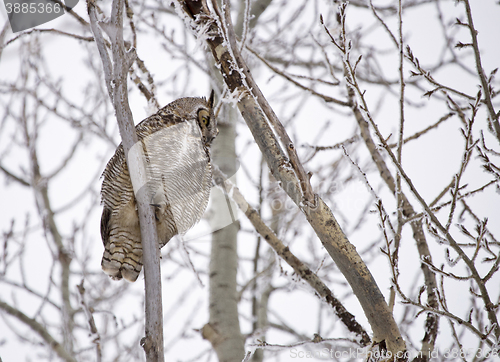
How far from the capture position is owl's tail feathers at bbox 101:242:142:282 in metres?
2.34

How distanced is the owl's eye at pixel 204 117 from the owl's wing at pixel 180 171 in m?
0.07

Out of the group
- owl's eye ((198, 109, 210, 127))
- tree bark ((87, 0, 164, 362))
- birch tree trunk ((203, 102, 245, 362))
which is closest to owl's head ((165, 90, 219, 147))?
owl's eye ((198, 109, 210, 127))

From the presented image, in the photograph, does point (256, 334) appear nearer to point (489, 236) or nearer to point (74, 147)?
point (489, 236)

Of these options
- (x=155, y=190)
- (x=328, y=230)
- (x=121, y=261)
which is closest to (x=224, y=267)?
(x=121, y=261)

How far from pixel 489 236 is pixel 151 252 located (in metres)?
1.54

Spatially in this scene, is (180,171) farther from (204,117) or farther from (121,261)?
(121,261)

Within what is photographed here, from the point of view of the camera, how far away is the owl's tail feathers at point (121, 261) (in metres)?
2.34

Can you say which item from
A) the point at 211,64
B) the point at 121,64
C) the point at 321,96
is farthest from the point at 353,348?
the point at 211,64

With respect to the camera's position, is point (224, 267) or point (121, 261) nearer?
point (121, 261)

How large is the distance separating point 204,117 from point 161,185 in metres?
0.57

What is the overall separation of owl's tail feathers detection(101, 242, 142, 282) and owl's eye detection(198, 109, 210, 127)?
86 centimetres

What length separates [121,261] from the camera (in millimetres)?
2338

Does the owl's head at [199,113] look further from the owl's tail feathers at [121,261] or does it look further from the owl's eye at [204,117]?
the owl's tail feathers at [121,261]

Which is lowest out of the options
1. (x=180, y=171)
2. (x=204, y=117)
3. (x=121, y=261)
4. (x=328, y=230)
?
(x=328, y=230)
